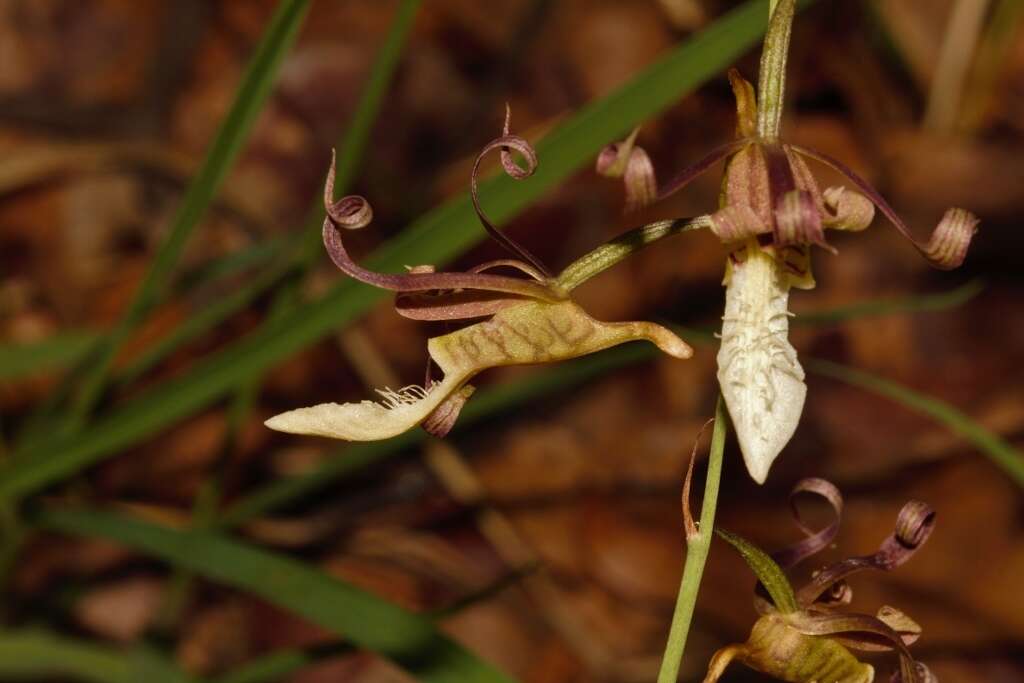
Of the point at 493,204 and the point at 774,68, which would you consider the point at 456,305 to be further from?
the point at 493,204

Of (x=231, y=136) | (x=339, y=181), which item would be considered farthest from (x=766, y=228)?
(x=339, y=181)

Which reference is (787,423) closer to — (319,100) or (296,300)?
(296,300)

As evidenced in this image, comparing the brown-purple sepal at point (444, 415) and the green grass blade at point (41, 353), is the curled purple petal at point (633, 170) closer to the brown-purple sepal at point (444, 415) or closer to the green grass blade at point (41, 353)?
the brown-purple sepal at point (444, 415)

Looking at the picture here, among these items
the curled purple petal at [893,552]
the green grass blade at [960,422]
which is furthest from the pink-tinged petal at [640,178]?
the green grass blade at [960,422]

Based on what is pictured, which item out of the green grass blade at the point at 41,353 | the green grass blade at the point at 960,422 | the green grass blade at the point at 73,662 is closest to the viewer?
the green grass blade at the point at 960,422

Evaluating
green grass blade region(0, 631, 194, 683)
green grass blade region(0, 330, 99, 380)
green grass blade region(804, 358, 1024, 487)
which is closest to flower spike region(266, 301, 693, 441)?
green grass blade region(804, 358, 1024, 487)

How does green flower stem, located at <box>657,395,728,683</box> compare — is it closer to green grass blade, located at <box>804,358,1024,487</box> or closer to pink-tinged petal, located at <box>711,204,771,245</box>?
pink-tinged petal, located at <box>711,204,771,245</box>
